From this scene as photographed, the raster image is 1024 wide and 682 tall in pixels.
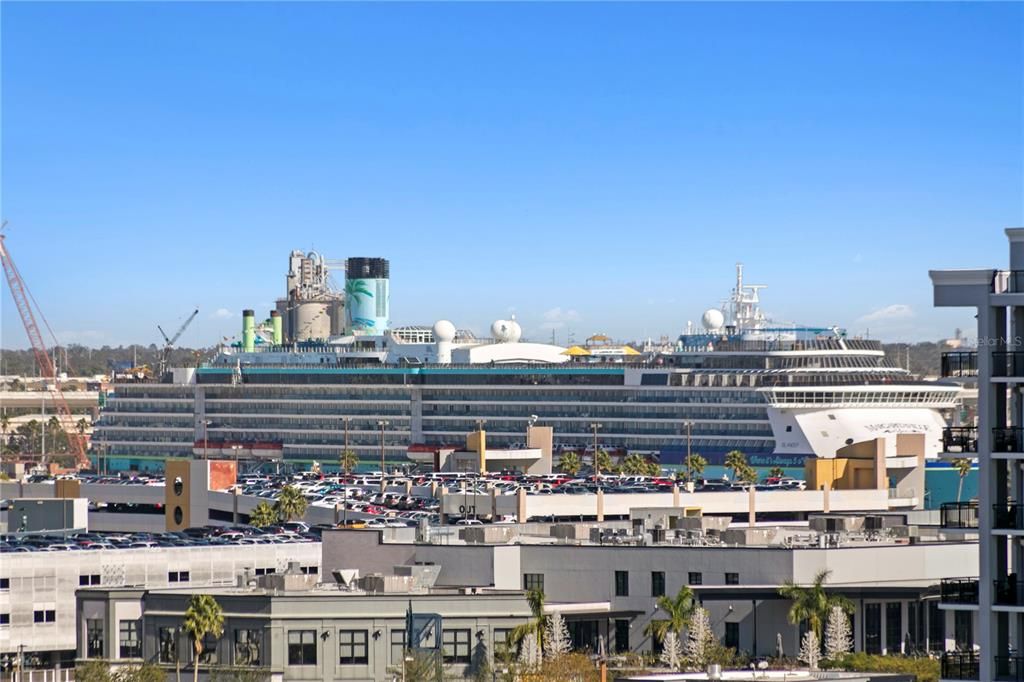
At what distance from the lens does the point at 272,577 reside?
60844 millimetres

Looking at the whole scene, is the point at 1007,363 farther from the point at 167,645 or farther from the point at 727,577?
the point at 727,577

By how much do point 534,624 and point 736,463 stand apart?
106864mm

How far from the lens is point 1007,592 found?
35.1 meters

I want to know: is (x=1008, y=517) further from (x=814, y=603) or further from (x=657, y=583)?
(x=657, y=583)

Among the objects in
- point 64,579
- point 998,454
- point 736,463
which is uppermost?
point 998,454

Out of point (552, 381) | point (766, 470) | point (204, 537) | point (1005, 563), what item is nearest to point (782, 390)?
point (766, 470)

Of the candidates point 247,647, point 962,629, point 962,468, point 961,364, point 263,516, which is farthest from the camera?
point 962,468

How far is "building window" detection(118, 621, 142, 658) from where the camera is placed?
60469 millimetres

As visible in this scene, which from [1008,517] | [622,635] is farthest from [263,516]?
[1008,517]

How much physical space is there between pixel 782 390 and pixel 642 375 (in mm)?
16108

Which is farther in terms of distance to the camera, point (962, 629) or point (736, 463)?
point (736, 463)

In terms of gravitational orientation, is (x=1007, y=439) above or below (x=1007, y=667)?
above

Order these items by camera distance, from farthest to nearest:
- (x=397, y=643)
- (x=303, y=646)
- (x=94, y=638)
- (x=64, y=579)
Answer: (x=64, y=579) → (x=94, y=638) → (x=397, y=643) → (x=303, y=646)

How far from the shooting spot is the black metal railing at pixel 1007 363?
35.0 metres
